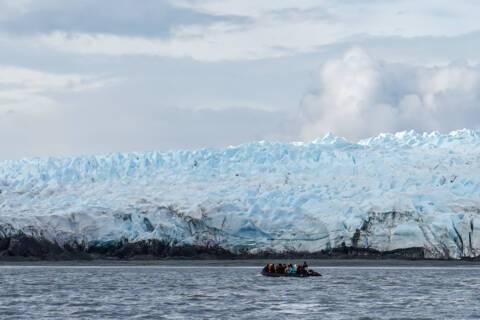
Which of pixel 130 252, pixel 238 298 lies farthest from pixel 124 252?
pixel 238 298

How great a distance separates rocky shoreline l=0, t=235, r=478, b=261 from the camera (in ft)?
606

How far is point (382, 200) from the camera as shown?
19825cm

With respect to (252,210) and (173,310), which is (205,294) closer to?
(173,310)

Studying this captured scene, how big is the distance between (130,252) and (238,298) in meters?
106

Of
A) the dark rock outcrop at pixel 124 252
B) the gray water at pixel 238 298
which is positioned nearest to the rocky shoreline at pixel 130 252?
the dark rock outcrop at pixel 124 252

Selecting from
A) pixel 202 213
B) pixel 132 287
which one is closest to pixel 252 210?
pixel 202 213

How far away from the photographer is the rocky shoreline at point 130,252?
184625mm

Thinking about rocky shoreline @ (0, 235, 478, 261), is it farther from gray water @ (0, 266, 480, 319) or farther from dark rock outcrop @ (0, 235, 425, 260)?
gray water @ (0, 266, 480, 319)

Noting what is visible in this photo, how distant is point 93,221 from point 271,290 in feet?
340

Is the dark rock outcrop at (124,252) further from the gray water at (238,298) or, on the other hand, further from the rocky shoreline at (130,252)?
the gray water at (238,298)

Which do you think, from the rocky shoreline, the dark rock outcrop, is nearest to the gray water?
the rocky shoreline

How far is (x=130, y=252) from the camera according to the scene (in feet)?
607

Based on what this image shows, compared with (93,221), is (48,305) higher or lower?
lower

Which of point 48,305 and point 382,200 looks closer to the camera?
point 48,305
